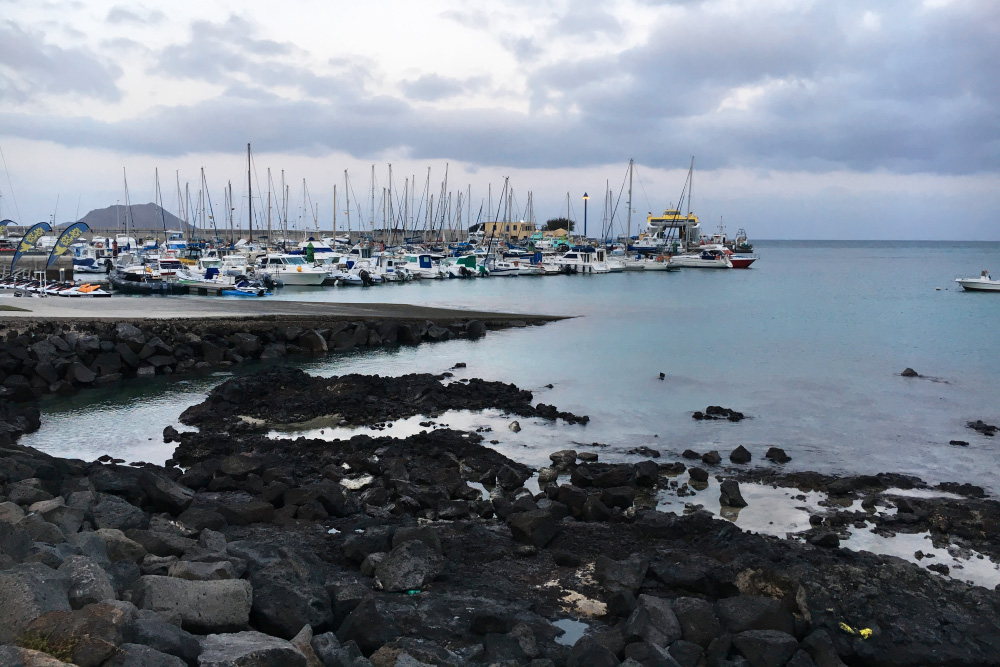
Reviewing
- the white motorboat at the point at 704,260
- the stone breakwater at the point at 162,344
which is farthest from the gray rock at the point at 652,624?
the white motorboat at the point at 704,260

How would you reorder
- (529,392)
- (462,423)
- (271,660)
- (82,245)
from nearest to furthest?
1. (271,660)
2. (462,423)
3. (529,392)
4. (82,245)

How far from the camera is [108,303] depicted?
1318 inches

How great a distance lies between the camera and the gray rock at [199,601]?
553 centimetres

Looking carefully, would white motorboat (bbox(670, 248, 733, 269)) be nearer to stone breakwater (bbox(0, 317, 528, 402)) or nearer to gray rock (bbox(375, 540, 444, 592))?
stone breakwater (bbox(0, 317, 528, 402))

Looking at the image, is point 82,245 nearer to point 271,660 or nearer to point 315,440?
point 315,440

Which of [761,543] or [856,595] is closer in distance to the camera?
[856,595]

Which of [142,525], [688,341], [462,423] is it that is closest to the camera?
[142,525]

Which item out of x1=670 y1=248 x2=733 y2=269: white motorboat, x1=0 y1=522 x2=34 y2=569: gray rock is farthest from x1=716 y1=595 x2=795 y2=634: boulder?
x1=670 y1=248 x2=733 y2=269: white motorboat

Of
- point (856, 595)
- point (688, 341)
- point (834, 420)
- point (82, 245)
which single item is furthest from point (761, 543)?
point (82, 245)

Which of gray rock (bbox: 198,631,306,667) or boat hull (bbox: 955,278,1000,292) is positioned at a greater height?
gray rock (bbox: 198,631,306,667)

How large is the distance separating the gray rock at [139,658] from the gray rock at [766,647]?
13.6ft

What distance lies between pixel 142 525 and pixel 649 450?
9.05 metres

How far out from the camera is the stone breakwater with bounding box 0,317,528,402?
20.0m

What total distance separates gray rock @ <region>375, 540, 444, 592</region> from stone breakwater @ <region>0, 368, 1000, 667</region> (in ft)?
0.07
